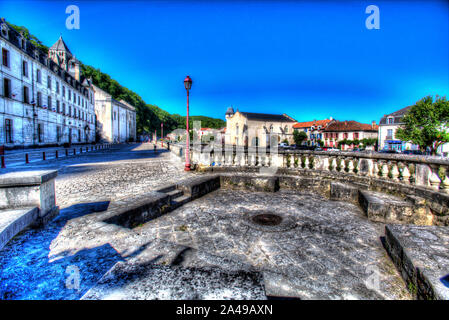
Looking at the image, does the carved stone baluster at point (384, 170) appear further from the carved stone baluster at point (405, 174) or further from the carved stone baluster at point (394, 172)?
the carved stone baluster at point (405, 174)

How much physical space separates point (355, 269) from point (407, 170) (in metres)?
3.48

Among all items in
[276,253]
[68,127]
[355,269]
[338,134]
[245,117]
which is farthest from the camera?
[245,117]

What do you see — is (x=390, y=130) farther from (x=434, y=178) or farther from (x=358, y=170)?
(x=434, y=178)

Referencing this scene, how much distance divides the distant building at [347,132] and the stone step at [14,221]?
55.6 m

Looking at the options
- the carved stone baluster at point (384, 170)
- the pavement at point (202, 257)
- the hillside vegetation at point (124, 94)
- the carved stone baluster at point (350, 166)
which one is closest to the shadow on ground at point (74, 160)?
the pavement at point (202, 257)

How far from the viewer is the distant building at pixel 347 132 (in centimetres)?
4825

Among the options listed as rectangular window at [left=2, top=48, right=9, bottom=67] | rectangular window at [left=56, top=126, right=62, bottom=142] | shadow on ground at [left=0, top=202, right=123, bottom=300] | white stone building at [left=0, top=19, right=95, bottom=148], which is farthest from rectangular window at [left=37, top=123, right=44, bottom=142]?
shadow on ground at [left=0, top=202, right=123, bottom=300]

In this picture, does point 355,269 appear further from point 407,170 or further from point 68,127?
point 68,127

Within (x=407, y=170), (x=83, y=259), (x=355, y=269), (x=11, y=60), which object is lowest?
(x=355, y=269)

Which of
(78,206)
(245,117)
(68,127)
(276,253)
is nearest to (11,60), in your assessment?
(68,127)

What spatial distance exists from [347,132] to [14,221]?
57990mm

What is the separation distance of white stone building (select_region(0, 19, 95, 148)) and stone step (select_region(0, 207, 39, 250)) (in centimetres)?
2720

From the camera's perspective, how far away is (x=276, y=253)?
2.82 metres

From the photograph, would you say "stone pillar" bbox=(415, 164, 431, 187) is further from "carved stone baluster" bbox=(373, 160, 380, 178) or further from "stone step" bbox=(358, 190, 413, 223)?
"carved stone baluster" bbox=(373, 160, 380, 178)
